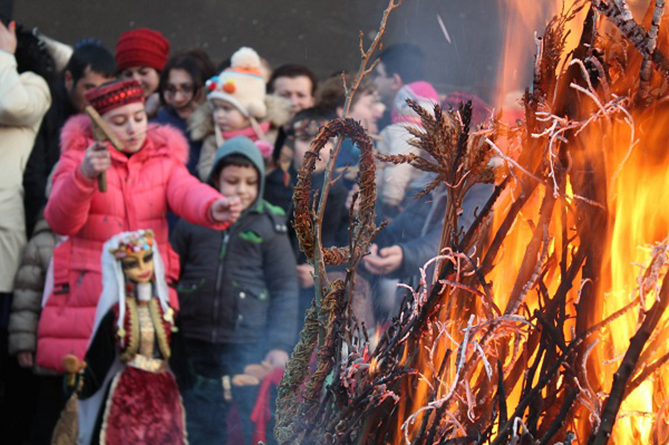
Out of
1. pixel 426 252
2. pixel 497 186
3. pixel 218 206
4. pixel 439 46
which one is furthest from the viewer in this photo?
pixel 218 206

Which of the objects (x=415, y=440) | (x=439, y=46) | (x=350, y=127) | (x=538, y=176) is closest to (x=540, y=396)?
(x=415, y=440)

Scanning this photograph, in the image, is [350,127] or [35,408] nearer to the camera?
[350,127]

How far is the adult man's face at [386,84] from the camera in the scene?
3.94 metres

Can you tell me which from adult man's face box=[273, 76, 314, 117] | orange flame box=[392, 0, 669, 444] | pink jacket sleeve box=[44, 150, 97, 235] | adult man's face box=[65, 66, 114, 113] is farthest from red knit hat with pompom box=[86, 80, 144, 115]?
orange flame box=[392, 0, 669, 444]

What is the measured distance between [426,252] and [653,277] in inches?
87.9

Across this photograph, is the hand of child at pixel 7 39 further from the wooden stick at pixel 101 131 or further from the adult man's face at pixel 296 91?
the adult man's face at pixel 296 91

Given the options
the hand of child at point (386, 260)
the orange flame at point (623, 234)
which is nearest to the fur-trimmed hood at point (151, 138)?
the hand of child at point (386, 260)

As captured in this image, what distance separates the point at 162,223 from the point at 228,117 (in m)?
0.57

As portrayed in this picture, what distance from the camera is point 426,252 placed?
3453mm

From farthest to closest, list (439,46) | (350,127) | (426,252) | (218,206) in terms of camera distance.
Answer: (218,206) < (426,252) < (439,46) < (350,127)

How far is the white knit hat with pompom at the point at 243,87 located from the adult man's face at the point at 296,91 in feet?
0.25

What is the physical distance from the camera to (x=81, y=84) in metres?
4.27

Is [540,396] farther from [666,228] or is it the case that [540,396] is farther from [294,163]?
[294,163]

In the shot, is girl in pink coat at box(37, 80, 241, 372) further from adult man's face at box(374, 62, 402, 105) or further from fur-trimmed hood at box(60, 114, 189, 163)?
adult man's face at box(374, 62, 402, 105)
